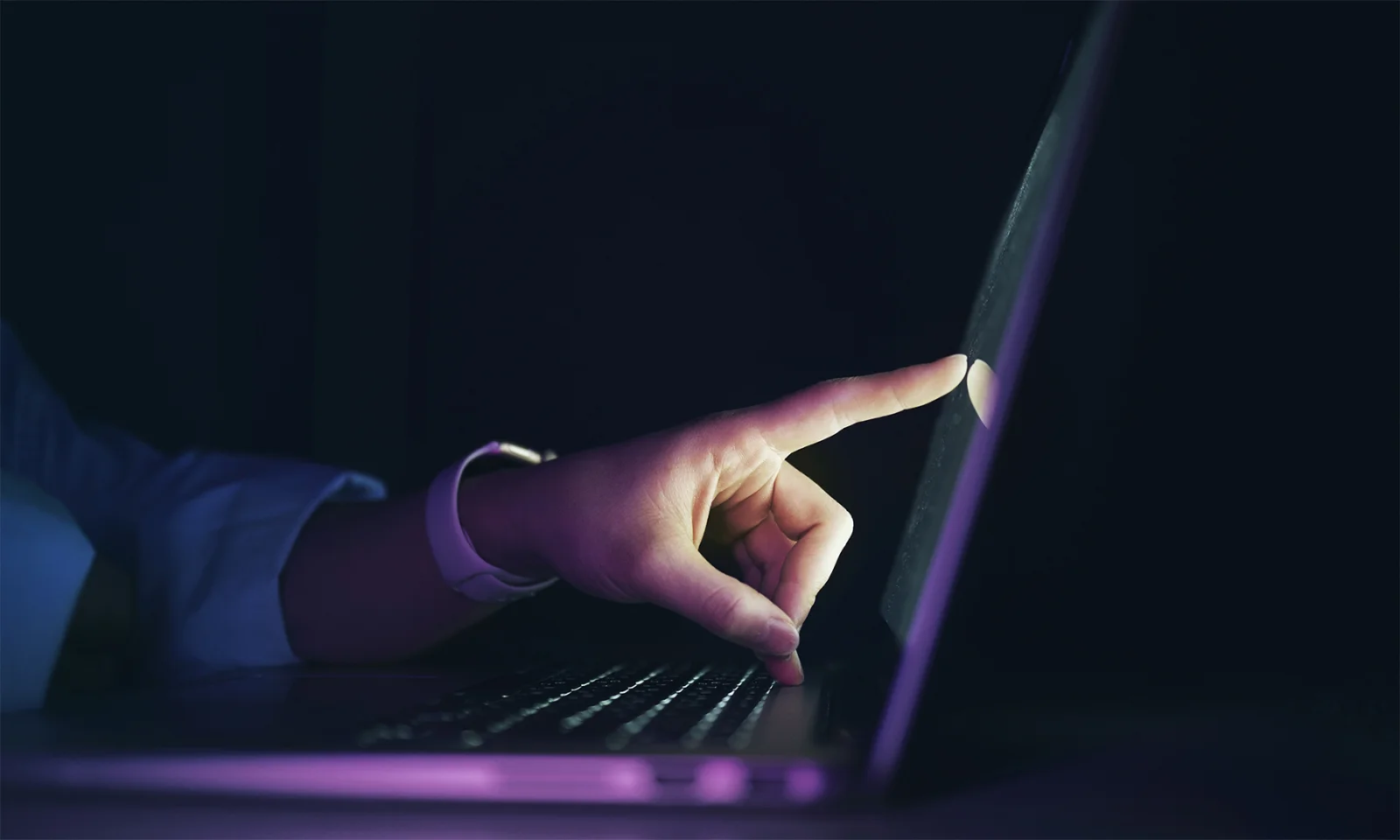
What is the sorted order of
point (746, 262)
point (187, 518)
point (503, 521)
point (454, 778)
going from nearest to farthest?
point (454, 778), point (503, 521), point (187, 518), point (746, 262)

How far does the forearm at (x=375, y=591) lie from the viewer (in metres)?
0.71

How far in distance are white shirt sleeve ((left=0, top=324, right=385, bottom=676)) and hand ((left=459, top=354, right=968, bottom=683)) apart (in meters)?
0.19

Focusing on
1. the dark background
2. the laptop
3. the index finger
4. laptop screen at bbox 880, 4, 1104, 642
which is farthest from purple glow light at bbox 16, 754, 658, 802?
the dark background

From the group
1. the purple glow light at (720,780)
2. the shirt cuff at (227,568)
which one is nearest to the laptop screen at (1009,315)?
the purple glow light at (720,780)

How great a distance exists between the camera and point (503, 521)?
25.7 inches

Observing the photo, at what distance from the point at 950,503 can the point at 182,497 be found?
696 millimetres

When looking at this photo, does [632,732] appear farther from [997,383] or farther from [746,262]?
[746,262]

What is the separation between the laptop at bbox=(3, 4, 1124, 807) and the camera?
33cm

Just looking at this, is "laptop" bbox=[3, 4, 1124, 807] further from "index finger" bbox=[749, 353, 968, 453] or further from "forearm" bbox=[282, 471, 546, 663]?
"forearm" bbox=[282, 471, 546, 663]

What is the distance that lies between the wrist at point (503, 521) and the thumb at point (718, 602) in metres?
0.13

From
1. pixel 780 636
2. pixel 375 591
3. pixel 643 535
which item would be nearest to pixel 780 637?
pixel 780 636

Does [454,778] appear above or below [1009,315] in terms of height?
below

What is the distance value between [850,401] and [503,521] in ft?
0.87

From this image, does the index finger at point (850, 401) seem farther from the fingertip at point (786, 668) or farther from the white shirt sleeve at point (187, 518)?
the white shirt sleeve at point (187, 518)
